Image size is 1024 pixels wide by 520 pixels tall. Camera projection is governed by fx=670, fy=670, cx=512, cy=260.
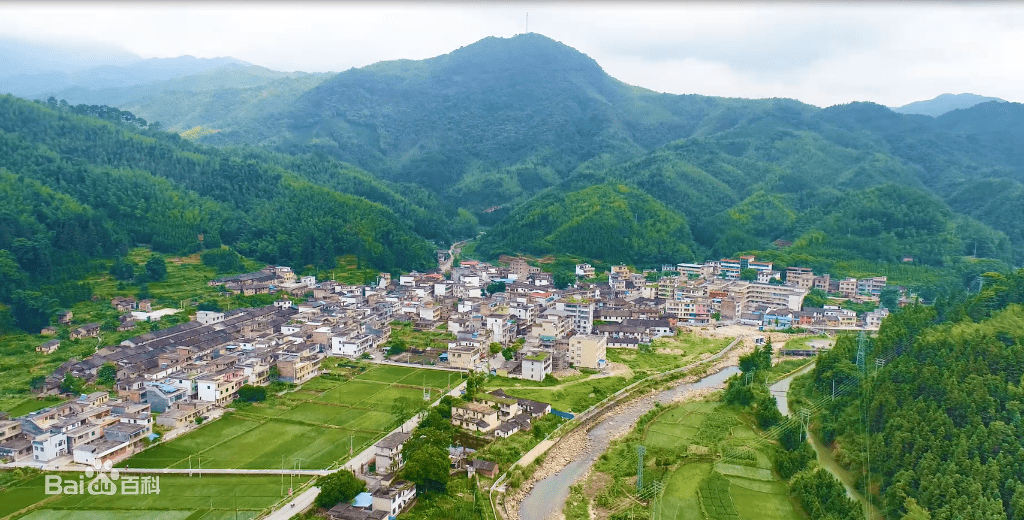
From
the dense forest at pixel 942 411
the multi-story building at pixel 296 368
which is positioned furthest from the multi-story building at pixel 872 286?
the multi-story building at pixel 296 368

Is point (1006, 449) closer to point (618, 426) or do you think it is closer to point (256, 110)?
point (618, 426)

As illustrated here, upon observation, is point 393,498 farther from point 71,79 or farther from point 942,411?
point 71,79

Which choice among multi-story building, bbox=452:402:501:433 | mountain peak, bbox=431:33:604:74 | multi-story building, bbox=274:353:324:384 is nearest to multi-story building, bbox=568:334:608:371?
multi-story building, bbox=452:402:501:433

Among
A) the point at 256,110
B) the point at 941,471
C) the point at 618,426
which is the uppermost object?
the point at 256,110

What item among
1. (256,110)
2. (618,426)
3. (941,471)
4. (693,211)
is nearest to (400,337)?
(618,426)

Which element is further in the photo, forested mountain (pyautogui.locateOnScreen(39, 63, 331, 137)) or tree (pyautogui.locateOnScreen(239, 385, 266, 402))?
forested mountain (pyautogui.locateOnScreen(39, 63, 331, 137))

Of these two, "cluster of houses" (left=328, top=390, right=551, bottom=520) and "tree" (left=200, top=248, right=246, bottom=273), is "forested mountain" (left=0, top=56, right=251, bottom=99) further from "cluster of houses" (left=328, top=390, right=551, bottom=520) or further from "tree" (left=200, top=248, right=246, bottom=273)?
"cluster of houses" (left=328, top=390, right=551, bottom=520)

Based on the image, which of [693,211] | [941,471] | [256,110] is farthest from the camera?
[256,110]
